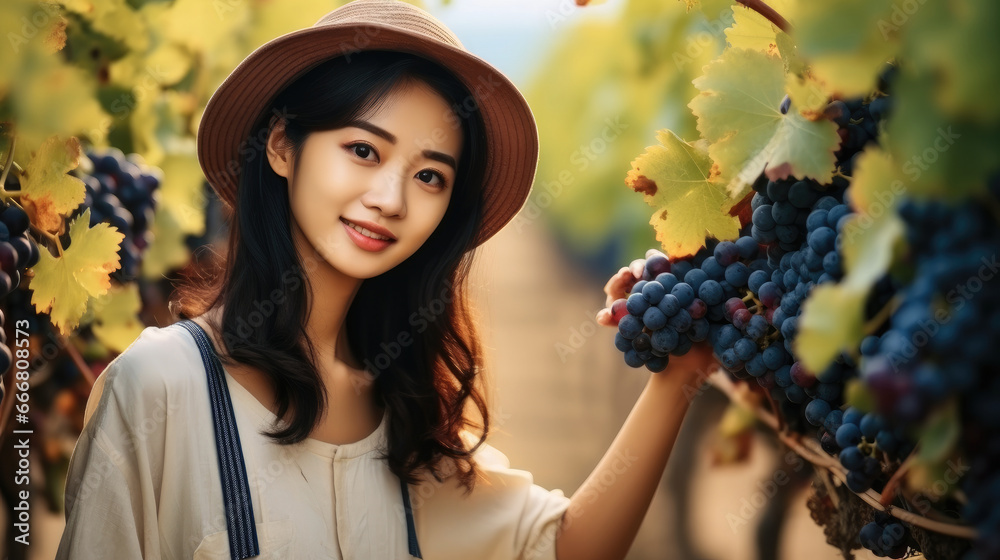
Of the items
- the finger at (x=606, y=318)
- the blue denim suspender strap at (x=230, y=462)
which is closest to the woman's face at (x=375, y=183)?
the blue denim suspender strap at (x=230, y=462)

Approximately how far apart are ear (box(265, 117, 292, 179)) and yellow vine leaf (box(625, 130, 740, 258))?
24.5 inches

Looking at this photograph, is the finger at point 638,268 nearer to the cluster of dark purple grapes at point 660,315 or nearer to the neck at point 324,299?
the cluster of dark purple grapes at point 660,315

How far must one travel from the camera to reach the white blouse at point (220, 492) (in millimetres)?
1031

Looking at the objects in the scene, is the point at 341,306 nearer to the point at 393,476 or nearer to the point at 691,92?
the point at 393,476

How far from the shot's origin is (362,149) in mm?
1207

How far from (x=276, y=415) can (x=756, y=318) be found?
2.42 ft

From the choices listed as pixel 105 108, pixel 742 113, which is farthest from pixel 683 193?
pixel 105 108

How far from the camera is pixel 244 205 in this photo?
51.3 inches

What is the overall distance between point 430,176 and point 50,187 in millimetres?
539

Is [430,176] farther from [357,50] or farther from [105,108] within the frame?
[105,108]

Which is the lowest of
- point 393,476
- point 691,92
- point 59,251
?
point 393,476

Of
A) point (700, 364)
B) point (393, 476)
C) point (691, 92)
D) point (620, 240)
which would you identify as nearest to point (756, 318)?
point (700, 364)

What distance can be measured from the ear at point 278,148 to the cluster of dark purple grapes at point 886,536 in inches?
38.7

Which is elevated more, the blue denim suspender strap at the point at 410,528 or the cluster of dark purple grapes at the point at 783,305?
the cluster of dark purple grapes at the point at 783,305
